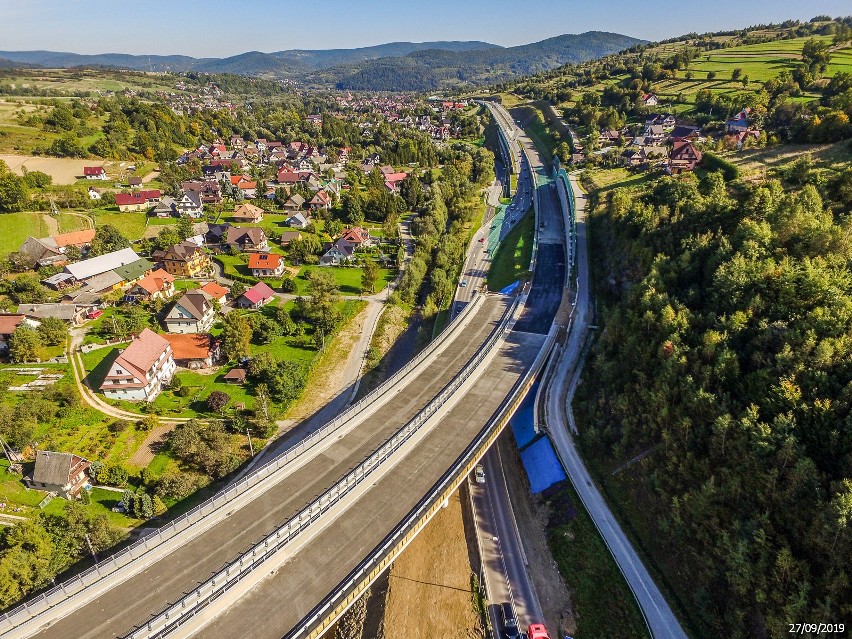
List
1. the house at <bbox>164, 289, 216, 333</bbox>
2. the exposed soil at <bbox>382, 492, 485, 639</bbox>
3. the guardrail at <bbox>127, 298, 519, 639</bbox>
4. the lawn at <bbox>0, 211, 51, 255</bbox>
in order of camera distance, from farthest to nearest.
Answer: the lawn at <bbox>0, 211, 51, 255</bbox> → the house at <bbox>164, 289, 216, 333</bbox> → the exposed soil at <bbox>382, 492, 485, 639</bbox> → the guardrail at <bbox>127, 298, 519, 639</bbox>

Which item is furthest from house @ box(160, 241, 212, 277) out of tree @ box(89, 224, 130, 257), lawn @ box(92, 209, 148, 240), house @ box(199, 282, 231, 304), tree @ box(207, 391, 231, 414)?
tree @ box(207, 391, 231, 414)

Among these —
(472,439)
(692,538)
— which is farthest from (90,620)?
(692,538)

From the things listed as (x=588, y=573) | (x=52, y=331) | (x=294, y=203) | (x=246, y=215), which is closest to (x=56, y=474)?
(x=52, y=331)

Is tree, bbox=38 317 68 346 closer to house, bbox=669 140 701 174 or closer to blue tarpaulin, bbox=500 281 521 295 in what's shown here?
blue tarpaulin, bbox=500 281 521 295

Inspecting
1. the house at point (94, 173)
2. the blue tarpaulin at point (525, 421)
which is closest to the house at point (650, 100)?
the blue tarpaulin at point (525, 421)

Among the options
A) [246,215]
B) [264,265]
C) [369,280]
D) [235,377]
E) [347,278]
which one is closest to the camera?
[235,377]

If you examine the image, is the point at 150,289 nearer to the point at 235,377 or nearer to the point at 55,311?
the point at 55,311
